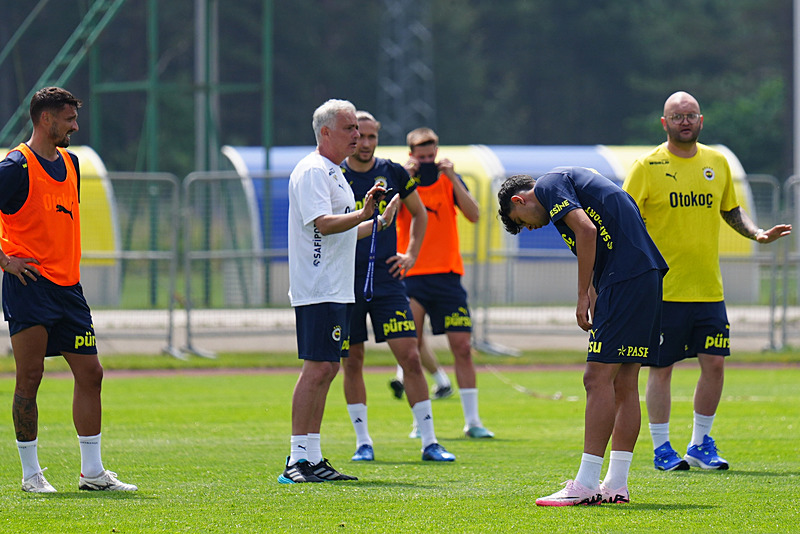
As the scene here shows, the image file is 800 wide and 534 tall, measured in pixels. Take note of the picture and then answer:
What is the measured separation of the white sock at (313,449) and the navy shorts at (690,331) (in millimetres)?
2262

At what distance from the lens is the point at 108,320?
17.5 meters

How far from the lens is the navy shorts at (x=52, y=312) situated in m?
6.99

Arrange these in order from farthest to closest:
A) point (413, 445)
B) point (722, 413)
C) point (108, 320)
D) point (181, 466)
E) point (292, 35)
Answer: point (292, 35) < point (108, 320) < point (722, 413) < point (413, 445) < point (181, 466)

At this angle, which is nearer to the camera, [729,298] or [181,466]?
[181,466]

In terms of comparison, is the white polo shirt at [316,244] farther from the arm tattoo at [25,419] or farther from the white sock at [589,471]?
the white sock at [589,471]

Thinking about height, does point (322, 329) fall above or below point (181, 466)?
above

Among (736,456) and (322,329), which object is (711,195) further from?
(322,329)

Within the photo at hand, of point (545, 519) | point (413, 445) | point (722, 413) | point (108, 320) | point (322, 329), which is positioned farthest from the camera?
point (108, 320)

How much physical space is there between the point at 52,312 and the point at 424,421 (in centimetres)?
275

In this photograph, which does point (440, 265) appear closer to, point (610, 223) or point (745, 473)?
point (745, 473)

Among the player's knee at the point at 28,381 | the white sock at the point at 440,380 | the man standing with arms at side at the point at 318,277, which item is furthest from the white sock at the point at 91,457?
the white sock at the point at 440,380

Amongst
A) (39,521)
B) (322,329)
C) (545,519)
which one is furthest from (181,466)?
(545,519)

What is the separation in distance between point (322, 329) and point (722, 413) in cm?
496

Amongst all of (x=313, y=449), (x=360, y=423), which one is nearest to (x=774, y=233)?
(x=360, y=423)
